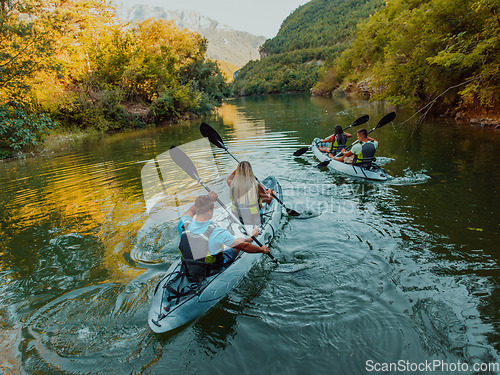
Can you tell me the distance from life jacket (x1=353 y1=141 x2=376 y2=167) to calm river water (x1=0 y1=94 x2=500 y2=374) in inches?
28.9

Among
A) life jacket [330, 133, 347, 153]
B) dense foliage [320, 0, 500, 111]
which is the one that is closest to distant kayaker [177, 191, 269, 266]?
life jacket [330, 133, 347, 153]

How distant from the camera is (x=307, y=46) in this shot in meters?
120

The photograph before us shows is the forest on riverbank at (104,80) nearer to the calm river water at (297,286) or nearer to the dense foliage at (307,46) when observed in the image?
the calm river water at (297,286)

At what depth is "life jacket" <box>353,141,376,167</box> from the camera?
7.99m

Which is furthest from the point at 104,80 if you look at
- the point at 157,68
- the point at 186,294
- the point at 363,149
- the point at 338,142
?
the point at 186,294

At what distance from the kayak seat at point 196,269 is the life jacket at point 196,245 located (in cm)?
6

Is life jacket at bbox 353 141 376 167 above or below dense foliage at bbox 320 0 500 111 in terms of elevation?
below

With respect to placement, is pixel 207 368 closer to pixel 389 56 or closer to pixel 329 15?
pixel 389 56

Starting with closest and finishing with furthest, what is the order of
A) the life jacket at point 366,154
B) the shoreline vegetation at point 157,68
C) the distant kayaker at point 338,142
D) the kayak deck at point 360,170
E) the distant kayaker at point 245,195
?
1. the distant kayaker at point 245,195
2. the kayak deck at point 360,170
3. the life jacket at point 366,154
4. the distant kayaker at point 338,142
5. the shoreline vegetation at point 157,68

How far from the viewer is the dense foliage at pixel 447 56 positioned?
9938 mm

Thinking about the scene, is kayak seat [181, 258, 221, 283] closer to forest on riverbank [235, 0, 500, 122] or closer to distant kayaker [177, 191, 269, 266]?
distant kayaker [177, 191, 269, 266]

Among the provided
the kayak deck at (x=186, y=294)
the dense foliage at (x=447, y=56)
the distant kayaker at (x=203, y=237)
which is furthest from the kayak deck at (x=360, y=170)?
the distant kayaker at (x=203, y=237)

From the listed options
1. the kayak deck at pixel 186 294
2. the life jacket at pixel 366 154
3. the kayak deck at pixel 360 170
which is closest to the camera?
the kayak deck at pixel 186 294

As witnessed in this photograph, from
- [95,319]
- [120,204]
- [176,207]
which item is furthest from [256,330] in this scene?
[120,204]
